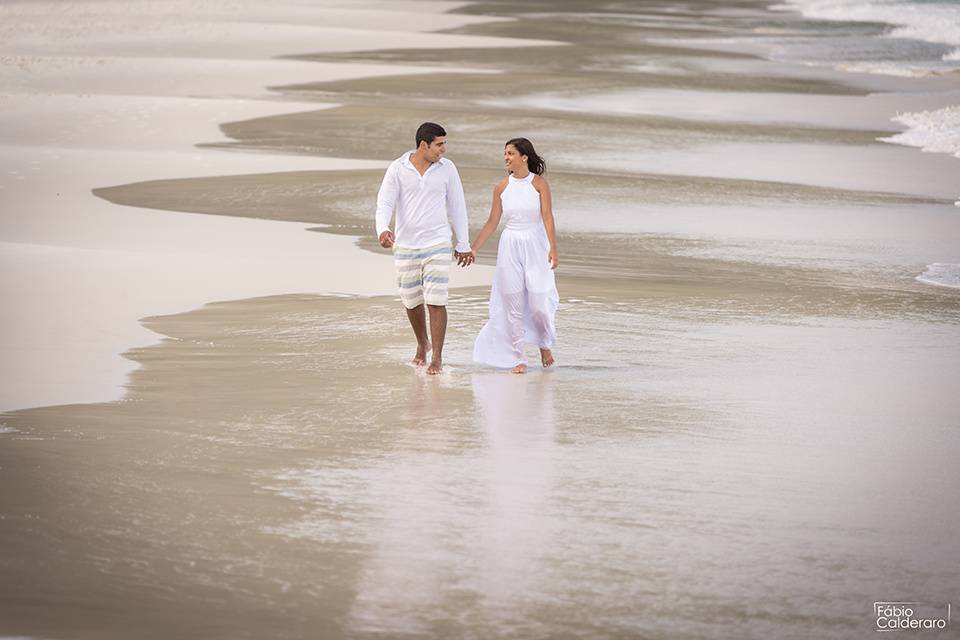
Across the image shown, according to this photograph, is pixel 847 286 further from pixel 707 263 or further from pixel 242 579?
pixel 242 579

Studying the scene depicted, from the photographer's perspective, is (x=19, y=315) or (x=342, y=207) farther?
(x=342, y=207)

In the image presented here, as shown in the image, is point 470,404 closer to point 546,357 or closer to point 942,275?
point 546,357

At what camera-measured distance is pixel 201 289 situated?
12.1m

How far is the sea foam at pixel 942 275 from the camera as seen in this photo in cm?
1305

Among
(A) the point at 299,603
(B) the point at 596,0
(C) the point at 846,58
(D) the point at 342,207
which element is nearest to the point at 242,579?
(A) the point at 299,603

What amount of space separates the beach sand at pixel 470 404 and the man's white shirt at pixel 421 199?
0.81 metres

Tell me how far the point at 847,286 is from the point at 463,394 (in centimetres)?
472

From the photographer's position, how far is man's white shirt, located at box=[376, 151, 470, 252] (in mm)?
9578

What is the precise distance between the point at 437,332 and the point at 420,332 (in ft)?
0.78

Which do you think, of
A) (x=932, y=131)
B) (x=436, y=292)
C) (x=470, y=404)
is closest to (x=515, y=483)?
(x=470, y=404)

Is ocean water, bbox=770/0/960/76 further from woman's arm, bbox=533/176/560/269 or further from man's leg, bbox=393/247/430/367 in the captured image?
man's leg, bbox=393/247/430/367

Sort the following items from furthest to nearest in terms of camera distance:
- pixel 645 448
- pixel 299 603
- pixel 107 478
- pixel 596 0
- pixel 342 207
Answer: pixel 596 0
pixel 342 207
pixel 645 448
pixel 107 478
pixel 299 603

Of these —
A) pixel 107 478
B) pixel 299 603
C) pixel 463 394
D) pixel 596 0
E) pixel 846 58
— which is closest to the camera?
pixel 299 603

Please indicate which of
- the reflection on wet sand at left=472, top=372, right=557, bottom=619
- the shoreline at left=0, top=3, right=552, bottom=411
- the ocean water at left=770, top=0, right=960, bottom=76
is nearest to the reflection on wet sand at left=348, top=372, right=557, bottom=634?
the reflection on wet sand at left=472, top=372, right=557, bottom=619
